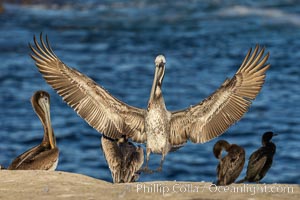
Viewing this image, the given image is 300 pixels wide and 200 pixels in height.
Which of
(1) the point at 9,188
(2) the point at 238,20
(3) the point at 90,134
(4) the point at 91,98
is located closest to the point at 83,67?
(3) the point at 90,134

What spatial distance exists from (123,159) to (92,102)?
3.03 ft

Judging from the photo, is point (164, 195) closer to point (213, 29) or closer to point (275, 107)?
point (275, 107)

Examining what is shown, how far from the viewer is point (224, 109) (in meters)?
12.5

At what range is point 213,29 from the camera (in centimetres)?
3672


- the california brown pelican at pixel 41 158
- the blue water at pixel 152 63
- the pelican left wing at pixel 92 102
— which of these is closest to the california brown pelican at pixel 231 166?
the pelican left wing at pixel 92 102

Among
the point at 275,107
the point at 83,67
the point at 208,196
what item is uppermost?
the point at 83,67

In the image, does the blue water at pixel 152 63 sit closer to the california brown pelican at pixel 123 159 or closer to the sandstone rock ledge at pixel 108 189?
the california brown pelican at pixel 123 159

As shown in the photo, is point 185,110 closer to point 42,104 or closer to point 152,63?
point 42,104

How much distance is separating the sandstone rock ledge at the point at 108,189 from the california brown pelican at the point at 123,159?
1208 millimetres

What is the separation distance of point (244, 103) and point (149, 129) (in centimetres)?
134

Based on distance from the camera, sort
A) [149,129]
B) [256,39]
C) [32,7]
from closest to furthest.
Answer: [149,129] < [256,39] < [32,7]

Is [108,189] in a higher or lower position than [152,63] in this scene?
lower

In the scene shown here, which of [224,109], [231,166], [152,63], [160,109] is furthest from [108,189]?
[152,63]

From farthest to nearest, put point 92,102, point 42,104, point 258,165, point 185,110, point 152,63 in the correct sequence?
1. point 152,63
2. point 42,104
3. point 92,102
4. point 185,110
5. point 258,165
